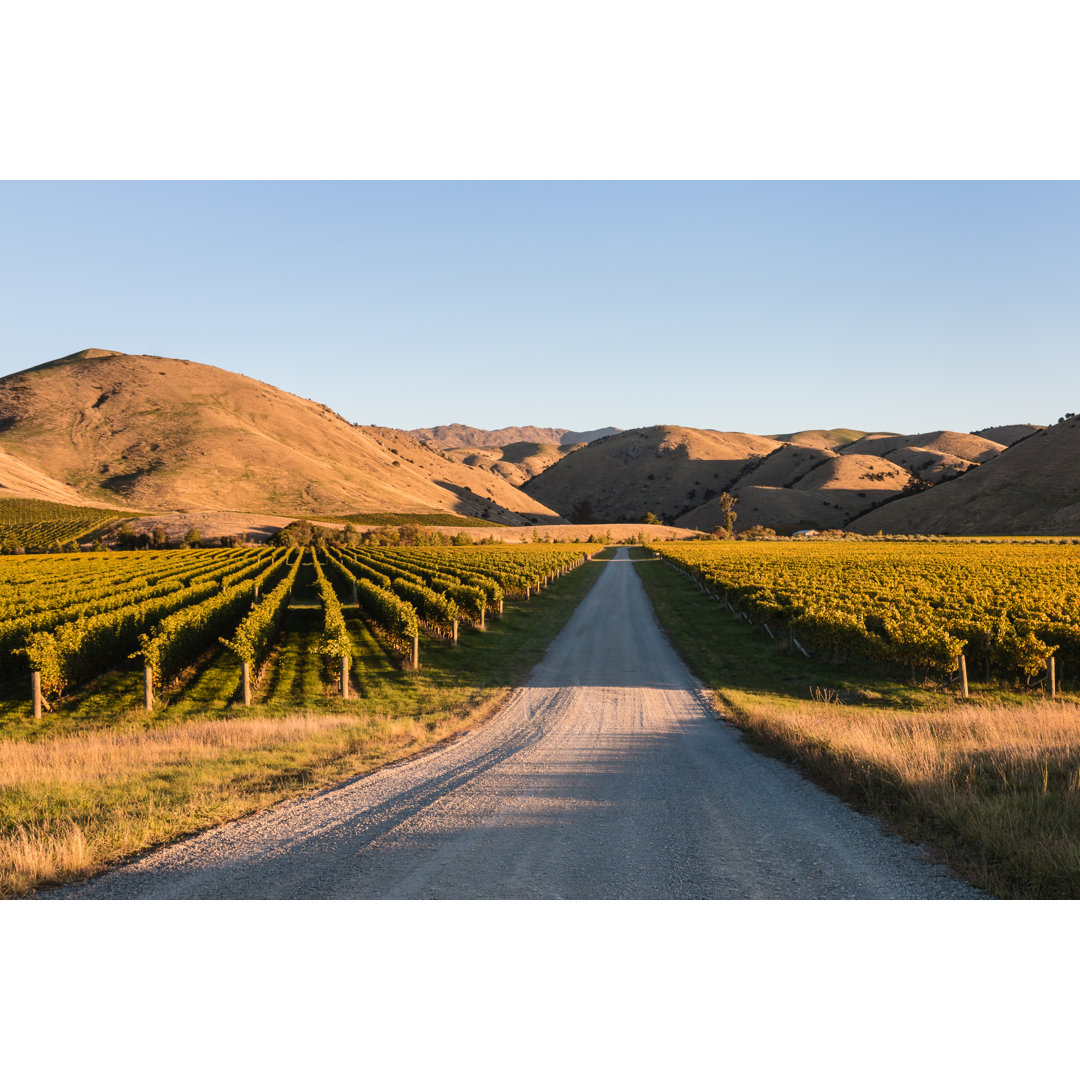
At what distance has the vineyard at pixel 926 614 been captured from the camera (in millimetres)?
18078

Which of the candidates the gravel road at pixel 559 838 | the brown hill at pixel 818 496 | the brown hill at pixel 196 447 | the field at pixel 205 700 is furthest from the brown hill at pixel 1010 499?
the gravel road at pixel 559 838

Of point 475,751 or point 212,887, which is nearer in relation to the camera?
point 212,887

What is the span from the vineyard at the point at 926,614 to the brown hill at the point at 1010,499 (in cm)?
9382

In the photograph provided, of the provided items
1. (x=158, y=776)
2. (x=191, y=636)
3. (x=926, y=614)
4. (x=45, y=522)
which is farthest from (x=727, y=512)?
(x=158, y=776)

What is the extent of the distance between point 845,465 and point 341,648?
19104 centimetres

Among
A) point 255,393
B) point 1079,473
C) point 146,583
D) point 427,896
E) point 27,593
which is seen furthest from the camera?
point 255,393

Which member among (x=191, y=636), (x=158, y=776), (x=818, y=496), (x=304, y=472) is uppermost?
(x=304, y=472)

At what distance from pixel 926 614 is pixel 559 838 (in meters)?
19.9

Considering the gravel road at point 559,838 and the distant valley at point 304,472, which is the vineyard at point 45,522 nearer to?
the distant valley at point 304,472

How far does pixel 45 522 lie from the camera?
106 m

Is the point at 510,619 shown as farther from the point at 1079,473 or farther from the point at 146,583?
the point at 1079,473

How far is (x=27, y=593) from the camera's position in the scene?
2945 cm

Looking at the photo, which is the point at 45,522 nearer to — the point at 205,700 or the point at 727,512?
the point at 205,700

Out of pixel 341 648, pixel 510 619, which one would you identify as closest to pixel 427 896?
pixel 341 648
